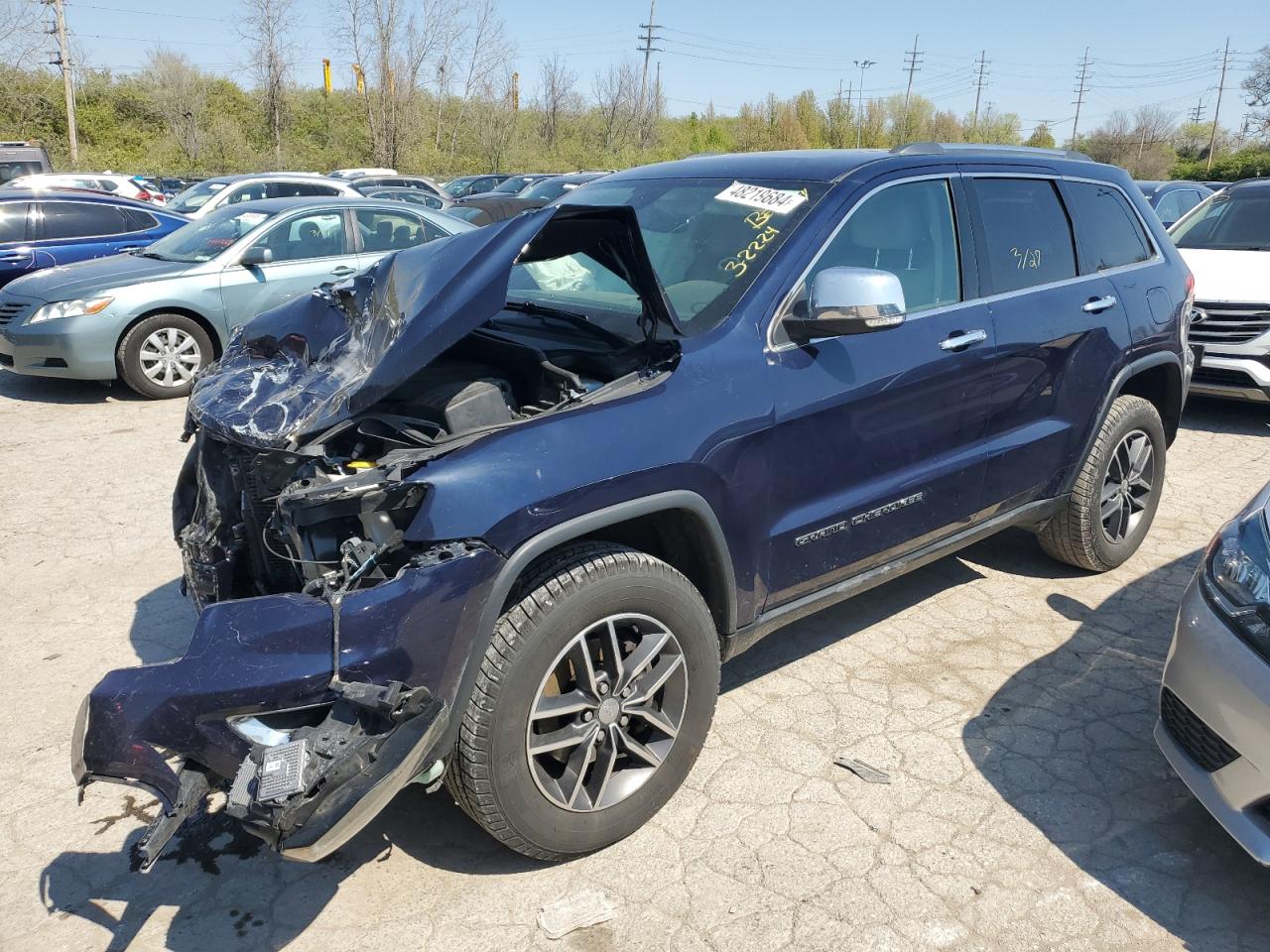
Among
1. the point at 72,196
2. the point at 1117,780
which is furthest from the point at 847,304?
the point at 72,196

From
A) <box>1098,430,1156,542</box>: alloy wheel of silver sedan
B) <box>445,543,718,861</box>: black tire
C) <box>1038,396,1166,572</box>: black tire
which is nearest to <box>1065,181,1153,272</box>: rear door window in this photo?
<box>1038,396,1166,572</box>: black tire

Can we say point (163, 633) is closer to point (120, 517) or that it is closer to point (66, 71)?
point (120, 517)

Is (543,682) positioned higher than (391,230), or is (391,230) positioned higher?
(391,230)

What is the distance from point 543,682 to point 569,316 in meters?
1.41

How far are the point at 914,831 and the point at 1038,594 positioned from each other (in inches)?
80.6

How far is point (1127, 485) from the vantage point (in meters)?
4.71

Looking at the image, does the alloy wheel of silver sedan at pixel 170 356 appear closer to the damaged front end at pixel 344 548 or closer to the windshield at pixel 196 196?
the damaged front end at pixel 344 548

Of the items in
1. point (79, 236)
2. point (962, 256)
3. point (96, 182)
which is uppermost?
point (96, 182)

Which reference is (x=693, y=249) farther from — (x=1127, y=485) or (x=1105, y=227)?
(x=1127, y=485)

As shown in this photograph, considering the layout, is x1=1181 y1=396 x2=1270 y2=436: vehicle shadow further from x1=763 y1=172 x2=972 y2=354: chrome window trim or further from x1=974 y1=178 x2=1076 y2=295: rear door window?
x1=763 y1=172 x2=972 y2=354: chrome window trim

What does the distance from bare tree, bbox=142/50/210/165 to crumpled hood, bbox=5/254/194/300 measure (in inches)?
1492

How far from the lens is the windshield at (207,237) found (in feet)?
27.9

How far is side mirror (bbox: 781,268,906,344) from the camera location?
294cm

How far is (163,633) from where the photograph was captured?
4.11 meters
